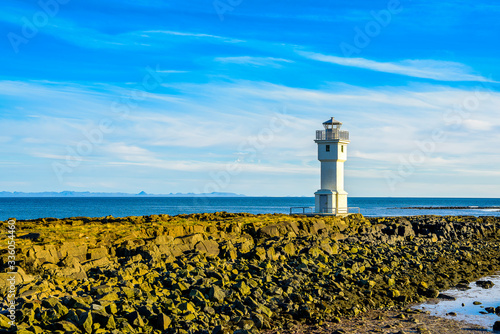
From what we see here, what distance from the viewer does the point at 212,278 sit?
10578 millimetres

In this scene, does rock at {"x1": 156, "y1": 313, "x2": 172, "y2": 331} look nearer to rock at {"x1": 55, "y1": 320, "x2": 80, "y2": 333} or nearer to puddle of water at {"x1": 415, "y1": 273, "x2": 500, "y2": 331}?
rock at {"x1": 55, "y1": 320, "x2": 80, "y2": 333}

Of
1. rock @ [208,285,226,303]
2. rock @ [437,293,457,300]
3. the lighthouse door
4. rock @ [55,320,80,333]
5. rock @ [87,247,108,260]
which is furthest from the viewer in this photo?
the lighthouse door

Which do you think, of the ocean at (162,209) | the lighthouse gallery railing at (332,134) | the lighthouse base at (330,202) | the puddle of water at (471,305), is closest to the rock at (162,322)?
the puddle of water at (471,305)

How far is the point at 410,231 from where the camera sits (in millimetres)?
Answer: 23578

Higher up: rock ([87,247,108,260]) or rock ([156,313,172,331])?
rock ([87,247,108,260])

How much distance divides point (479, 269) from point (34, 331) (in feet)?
47.2

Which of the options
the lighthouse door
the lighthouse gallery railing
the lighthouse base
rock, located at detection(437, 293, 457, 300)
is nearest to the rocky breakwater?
rock, located at detection(437, 293, 457, 300)

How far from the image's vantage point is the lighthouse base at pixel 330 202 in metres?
29.1

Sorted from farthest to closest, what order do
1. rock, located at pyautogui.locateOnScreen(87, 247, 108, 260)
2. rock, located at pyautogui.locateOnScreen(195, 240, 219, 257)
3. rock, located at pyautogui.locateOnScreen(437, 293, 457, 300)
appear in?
rock, located at pyautogui.locateOnScreen(195, 240, 219, 257) < rock, located at pyautogui.locateOnScreen(437, 293, 457, 300) < rock, located at pyautogui.locateOnScreen(87, 247, 108, 260)

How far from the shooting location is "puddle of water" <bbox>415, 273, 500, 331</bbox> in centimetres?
1057

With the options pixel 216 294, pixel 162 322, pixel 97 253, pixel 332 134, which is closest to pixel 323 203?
pixel 332 134

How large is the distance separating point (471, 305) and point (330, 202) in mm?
17424

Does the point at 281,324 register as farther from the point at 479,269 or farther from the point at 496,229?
the point at 496,229

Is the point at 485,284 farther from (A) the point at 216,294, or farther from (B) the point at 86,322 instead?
(B) the point at 86,322
